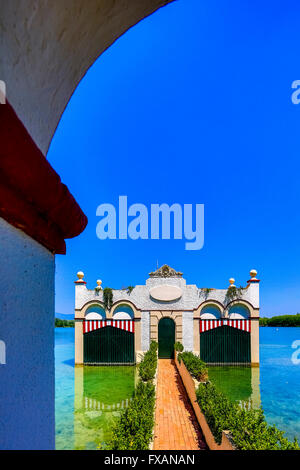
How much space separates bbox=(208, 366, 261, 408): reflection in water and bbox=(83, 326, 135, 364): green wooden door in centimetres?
460

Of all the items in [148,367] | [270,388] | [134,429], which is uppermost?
[134,429]

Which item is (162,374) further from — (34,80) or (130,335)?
(34,80)

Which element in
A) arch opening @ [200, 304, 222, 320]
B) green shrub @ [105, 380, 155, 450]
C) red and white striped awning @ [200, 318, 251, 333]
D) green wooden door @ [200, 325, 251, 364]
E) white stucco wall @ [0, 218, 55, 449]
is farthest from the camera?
arch opening @ [200, 304, 222, 320]

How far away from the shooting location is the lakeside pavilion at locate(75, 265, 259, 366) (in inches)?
603

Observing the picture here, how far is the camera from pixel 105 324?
1584 centimetres

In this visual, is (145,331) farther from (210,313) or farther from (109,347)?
(210,313)

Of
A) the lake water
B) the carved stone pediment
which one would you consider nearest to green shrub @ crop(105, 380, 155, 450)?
the lake water

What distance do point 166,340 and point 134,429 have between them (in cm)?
1082

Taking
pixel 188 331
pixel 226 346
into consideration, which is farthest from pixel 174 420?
pixel 226 346

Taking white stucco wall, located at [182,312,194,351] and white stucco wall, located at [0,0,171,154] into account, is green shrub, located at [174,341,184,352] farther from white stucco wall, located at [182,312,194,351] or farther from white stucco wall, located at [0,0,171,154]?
white stucco wall, located at [0,0,171,154]

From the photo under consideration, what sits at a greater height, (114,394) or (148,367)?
(148,367)

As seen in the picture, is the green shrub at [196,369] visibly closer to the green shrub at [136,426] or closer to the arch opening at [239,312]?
the green shrub at [136,426]

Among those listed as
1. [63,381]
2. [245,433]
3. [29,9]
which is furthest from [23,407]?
[63,381]

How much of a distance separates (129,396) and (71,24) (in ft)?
38.8
